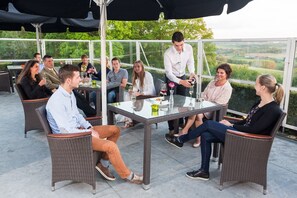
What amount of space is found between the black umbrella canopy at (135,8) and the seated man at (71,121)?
4.57ft

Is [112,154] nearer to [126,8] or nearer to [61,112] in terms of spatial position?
[61,112]

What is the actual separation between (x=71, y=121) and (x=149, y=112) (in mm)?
845

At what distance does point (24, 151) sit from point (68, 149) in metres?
1.57

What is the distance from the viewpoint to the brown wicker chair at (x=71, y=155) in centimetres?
242

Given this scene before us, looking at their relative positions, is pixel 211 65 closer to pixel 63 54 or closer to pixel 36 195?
pixel 36 195

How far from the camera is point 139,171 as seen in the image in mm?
3119

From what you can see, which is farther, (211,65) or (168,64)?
(211,65)

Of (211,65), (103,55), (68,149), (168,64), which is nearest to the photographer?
(68,149)

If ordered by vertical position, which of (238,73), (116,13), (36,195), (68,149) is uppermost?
Result: (116,13)

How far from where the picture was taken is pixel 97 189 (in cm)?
269

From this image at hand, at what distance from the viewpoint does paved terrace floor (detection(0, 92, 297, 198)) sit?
2.65 metres

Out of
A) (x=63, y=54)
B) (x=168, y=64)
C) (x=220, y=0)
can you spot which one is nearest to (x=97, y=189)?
(x=168, y=64)

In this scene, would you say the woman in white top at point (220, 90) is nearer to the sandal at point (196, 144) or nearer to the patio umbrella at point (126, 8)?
the sandal at point (196, 144)

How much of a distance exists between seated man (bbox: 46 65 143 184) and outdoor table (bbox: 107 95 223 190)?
0.26 meters
